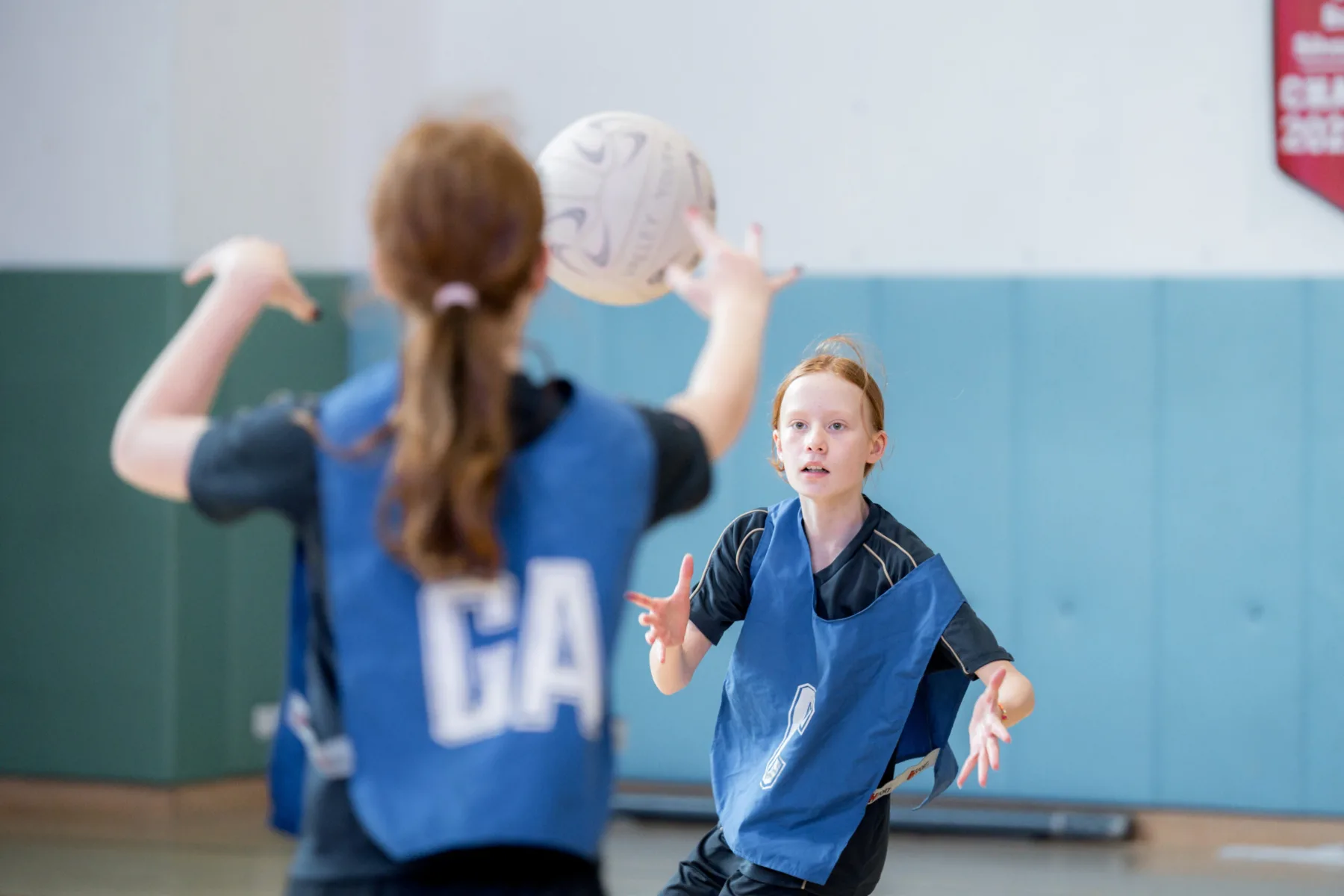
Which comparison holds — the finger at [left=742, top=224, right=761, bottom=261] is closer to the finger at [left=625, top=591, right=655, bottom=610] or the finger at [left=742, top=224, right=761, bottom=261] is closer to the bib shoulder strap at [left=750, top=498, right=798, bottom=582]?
the finger at [left=625, top=591, right=655, bottom=610]

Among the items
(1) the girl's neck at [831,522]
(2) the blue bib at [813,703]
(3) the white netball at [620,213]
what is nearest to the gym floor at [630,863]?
(2) the blue bib at [813,703]

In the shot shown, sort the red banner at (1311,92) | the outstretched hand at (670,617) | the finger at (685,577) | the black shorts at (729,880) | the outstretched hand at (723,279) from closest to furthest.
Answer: the outstretched hand at (723,279), the finger at (685,577), the outstretched hand at (670,617), the black shorts at (729,880), the red banner at (1311,92)

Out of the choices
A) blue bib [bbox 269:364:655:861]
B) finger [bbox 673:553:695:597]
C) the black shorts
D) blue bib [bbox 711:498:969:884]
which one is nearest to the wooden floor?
the black shorts

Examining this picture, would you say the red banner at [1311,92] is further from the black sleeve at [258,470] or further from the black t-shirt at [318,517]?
the black sleeve at [258,470]

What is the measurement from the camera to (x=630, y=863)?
5.63 metres

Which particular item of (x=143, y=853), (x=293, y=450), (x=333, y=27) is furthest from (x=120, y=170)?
(x=293, y=450)

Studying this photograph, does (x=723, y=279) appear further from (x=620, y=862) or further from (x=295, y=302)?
(x=620, y=862)

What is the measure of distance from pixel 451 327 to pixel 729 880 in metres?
1.84

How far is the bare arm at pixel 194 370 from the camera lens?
1647mm

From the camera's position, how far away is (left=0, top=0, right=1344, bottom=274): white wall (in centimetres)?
605

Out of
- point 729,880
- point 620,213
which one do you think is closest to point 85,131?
point 620,213

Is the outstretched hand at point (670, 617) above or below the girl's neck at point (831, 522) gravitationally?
below

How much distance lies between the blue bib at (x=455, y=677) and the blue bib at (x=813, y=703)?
1524 mm

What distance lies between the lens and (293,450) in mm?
1606
